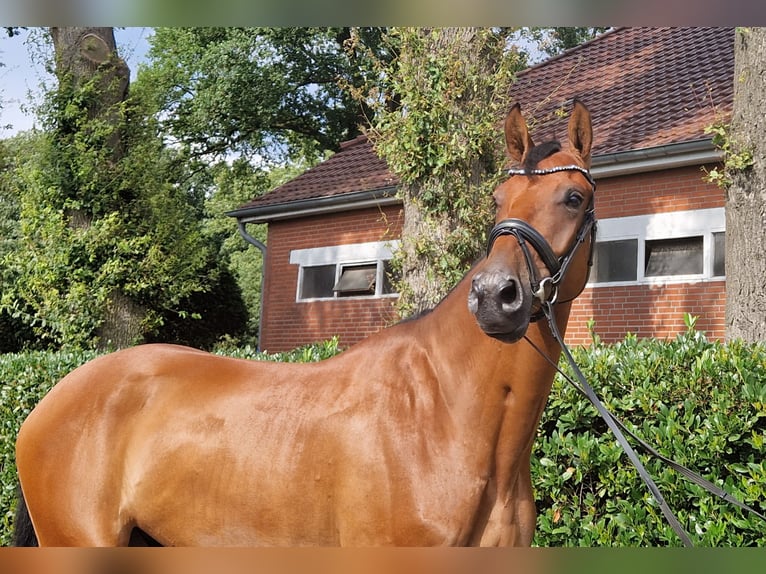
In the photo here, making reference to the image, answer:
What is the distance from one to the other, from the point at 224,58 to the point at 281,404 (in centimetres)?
2327

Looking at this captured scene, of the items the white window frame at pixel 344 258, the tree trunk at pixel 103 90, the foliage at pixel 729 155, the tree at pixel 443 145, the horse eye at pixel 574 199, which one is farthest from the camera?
the white window frame at pixel 344 258

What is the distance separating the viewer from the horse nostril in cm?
239

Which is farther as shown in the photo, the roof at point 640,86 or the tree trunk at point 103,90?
the tree trunk at point 103,90

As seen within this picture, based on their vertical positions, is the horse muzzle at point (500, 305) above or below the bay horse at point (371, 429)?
above

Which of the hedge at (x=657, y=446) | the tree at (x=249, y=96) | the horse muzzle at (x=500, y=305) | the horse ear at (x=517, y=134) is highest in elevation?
the tree at (x=249, y=96)

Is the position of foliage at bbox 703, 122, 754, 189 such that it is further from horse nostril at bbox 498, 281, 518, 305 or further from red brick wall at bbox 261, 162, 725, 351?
horse nostril at bbox 498, 281, 518, 305

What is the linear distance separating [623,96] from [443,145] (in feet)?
26.0

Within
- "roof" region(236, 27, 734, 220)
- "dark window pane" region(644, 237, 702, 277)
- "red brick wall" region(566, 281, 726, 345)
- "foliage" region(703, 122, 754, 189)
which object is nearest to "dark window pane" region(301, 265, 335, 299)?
"roof" region(236, 27, 734, 220)

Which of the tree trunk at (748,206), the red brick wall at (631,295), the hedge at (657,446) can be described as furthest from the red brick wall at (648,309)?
the hedge at (657,446)

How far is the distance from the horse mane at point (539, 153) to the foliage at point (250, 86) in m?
22.0

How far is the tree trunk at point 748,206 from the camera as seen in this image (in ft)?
20.2

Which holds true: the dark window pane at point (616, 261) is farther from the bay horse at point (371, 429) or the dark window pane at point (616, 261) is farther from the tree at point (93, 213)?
the bay horse at point (371, 429)

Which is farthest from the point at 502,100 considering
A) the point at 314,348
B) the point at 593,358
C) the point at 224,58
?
the point at 224,58

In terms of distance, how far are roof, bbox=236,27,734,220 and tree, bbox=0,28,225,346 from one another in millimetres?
3304
